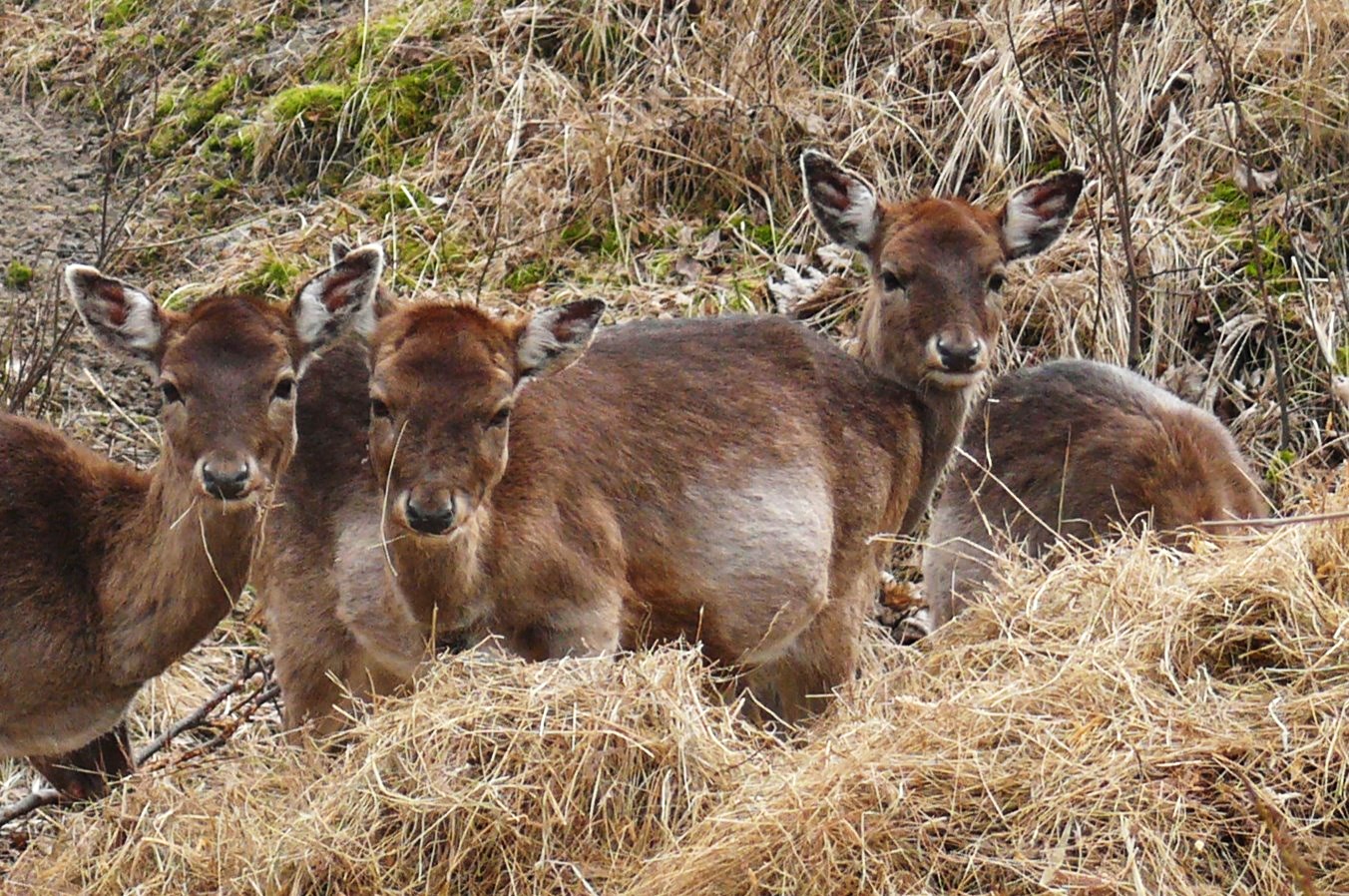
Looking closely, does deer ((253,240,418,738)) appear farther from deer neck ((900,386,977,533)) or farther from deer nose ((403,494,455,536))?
deer neck ((900,386,977,533))

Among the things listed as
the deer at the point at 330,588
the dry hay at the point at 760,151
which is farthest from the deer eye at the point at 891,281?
the deer at the point at 330,588

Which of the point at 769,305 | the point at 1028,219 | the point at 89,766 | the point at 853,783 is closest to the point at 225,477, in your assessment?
the point at 89,766

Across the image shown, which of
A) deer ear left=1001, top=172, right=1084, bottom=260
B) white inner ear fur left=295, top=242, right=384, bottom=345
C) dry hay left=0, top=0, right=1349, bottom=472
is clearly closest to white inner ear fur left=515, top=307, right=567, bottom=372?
white inner ear fur left=295, top=242, right=384, bottom=345

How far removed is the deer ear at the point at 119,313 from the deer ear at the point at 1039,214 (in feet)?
12.6

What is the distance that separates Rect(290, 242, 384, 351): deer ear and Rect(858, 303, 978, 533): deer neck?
2573mm

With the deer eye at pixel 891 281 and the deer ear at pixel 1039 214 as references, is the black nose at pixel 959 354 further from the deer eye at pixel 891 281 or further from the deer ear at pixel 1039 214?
the deer ear at pixel 1039 214

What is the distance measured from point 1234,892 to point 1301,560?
146 cm

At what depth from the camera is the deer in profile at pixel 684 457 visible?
6.80m

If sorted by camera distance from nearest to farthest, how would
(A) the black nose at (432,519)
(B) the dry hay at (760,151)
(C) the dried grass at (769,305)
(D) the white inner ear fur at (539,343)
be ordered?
(C) the dried grass at (769,305) < (A) the black nose at (432,519) < (D) the white inner ear fur at (539,343) < (B) the dry hay at (760,151)

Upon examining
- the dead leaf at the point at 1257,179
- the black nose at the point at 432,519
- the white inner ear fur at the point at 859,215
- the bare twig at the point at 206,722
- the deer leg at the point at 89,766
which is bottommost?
the bare twig at the point at 206,722

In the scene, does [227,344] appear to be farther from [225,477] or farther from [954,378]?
[954,378]

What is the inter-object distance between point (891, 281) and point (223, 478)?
3349 millimetres

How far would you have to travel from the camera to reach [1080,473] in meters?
9.01

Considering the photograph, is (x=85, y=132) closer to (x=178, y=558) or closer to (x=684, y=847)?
(x=178, y=558)
